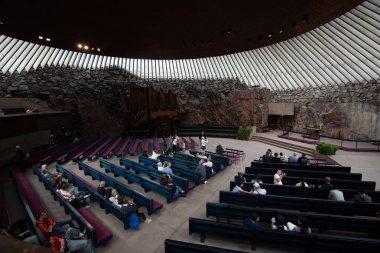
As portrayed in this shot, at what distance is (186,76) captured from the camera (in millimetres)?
27531

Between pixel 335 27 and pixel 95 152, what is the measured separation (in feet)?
58.5

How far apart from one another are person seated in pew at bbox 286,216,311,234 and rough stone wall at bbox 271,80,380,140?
13.7 metres

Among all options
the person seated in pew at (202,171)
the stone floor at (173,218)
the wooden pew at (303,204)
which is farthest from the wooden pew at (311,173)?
the wooden pew at (303,204)

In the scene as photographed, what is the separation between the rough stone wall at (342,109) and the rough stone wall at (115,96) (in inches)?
133

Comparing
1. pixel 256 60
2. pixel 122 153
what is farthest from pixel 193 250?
pixel 256 60

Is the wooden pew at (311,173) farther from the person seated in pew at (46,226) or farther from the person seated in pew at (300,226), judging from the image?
the person seated in pew at (46,226)

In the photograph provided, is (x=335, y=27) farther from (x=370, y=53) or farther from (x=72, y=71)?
(x=72, y=71)

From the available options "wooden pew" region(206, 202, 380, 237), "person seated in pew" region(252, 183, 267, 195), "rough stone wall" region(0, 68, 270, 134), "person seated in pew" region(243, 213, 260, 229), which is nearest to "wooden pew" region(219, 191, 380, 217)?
"person seated in pew" region(252, 183, 267, 195)

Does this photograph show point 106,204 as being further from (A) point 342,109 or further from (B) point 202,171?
(A) point 342,109

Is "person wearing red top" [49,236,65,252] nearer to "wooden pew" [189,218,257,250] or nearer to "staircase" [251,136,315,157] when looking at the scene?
"wooden pew" [189,218,257,250]

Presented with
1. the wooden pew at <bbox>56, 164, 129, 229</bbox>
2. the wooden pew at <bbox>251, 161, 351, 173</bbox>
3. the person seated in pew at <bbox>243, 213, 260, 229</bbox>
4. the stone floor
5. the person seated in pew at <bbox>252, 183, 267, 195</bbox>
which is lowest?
the stone floor

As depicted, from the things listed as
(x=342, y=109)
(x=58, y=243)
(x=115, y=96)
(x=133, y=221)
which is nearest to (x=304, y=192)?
(x=133, y=221)

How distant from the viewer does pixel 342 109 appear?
56.0 feet

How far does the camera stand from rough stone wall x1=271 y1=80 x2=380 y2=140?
48.5 ft
